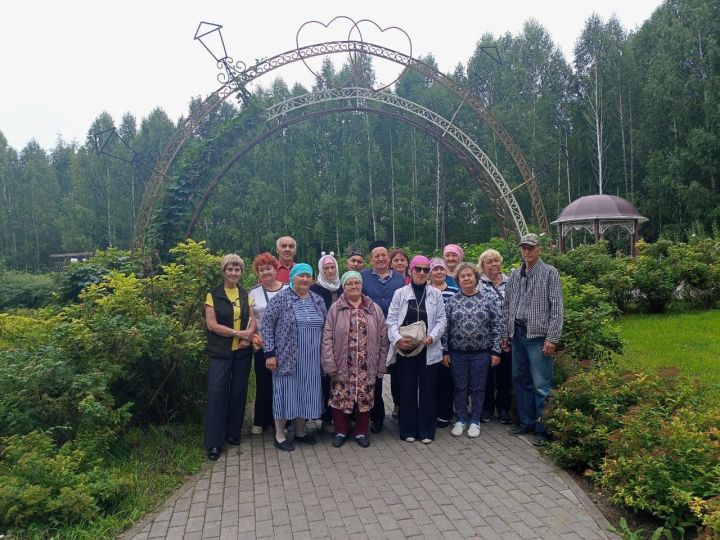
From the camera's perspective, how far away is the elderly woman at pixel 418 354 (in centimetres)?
452

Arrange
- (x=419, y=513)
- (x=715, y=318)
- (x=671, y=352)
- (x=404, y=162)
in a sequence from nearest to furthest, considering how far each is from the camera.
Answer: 1. (x=419, y=513)
2. (x=671, y=352)
3. (x=715, y=318)
4. (x=404, y=162)

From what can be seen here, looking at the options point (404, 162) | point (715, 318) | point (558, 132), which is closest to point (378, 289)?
point (715, 318)

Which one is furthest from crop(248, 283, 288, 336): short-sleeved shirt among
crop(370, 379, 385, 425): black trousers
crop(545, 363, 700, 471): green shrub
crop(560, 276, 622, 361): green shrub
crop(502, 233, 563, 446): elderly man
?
crop(560, 276, 622, 361): green shrub

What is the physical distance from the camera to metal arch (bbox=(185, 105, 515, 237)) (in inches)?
337

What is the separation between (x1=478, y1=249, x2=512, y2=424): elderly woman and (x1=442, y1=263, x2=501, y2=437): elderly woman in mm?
225

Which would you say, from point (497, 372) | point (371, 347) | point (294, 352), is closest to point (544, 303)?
point (497, 372)

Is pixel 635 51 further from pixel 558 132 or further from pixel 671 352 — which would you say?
pixel 671 352

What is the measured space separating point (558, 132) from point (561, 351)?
26263mm

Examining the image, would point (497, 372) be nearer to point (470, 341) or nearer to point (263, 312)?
point (470, 341)

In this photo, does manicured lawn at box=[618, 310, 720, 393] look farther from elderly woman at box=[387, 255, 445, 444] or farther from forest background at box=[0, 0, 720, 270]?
forest background at box=[0, 0, 720, 270]

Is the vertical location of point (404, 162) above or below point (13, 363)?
above

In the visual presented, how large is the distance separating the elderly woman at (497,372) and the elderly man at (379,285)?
825 millimetres

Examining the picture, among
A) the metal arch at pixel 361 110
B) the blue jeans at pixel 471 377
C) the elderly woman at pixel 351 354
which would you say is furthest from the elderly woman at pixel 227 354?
the metal arch at pixel 361 110

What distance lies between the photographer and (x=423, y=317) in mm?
4531
